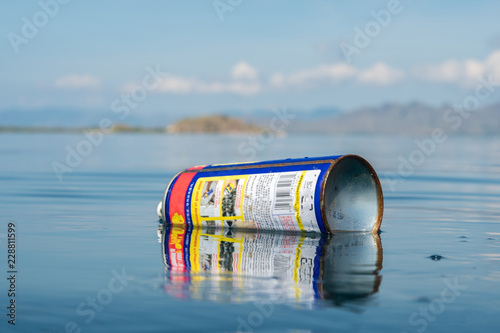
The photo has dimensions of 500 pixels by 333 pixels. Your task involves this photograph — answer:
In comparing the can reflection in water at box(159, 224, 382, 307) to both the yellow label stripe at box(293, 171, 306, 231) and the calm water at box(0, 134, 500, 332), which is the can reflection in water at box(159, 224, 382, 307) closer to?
the calm water at box(0, 134, 500, 332)

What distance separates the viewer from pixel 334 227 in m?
10.2

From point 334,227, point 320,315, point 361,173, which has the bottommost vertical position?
point 320,315

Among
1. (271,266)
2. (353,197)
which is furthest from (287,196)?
(271,266)

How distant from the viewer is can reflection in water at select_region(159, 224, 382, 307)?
6203 millimetres

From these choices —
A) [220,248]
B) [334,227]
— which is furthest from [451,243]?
[220,248]

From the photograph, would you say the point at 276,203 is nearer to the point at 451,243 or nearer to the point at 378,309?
the point at 451,243

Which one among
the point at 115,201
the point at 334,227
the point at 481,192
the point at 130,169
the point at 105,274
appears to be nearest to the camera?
the point at 105,274

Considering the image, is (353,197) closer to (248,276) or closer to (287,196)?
(287,196)

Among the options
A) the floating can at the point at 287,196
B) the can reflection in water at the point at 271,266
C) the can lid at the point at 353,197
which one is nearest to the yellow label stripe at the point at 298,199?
the floating can at the point at 287,196

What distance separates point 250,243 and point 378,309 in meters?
3.75

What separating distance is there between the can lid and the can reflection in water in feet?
0.91

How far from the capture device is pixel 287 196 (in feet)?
32.1

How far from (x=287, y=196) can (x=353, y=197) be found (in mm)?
1160

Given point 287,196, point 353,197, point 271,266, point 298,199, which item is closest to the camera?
point 271,266
